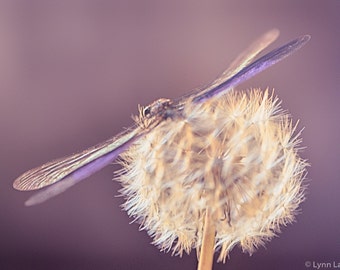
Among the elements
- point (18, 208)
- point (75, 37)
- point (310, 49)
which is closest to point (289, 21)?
point (310, 49)

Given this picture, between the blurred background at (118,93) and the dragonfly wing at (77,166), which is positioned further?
Answer: the blurred background at (118,93)

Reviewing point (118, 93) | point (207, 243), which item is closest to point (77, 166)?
point (207, 243)

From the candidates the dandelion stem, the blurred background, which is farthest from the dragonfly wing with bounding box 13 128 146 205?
the blurred background

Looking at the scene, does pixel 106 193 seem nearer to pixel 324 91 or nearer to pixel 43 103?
pixel 43 103

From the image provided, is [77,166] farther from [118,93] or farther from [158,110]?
[118,93]

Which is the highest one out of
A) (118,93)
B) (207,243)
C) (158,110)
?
(118,93)

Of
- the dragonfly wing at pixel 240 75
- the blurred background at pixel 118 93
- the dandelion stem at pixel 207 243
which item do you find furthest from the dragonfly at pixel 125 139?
the blurred background at pixel 118 93

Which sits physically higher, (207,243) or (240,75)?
(240,75)

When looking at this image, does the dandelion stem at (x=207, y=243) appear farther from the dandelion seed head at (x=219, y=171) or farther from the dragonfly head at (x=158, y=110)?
the dragonfly head at (x=158, y=110)
